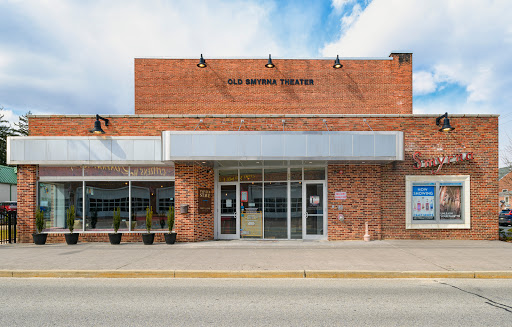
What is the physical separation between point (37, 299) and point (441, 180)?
1400 centimetres

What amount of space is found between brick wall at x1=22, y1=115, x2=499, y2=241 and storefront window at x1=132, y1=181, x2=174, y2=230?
1.71 feet

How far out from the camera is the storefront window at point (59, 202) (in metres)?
13.9

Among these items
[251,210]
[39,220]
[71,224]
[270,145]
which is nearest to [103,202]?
[71,224]

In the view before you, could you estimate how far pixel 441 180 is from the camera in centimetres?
1421

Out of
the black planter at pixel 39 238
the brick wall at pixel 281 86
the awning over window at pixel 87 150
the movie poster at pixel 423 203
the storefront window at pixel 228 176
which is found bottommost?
the black planter at pixel 39 238

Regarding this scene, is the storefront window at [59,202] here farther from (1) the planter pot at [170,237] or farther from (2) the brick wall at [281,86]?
(2) the brick wall at [281,86]

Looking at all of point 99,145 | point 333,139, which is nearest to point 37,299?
point 99,145

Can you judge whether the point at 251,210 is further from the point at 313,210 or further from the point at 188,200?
the point at 188,200

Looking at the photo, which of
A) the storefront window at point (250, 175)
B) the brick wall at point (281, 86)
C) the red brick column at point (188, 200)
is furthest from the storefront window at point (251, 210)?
the brick wall at point (281, 86)

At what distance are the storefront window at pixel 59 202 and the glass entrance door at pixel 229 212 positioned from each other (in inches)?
219

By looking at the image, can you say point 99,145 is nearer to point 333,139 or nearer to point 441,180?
point 333,139

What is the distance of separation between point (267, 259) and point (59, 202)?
9199 millimetres

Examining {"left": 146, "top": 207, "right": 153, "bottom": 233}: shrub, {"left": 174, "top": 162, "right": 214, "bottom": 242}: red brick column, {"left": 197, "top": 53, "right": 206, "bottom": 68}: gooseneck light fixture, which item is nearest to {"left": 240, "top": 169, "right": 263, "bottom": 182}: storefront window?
{"left": 174, "top": 162, "right": 214, "bottom": 242}: red brick column

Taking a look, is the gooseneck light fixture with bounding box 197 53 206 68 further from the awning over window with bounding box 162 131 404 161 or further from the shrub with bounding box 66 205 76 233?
the shrub with bounding box 66 205 76 233
